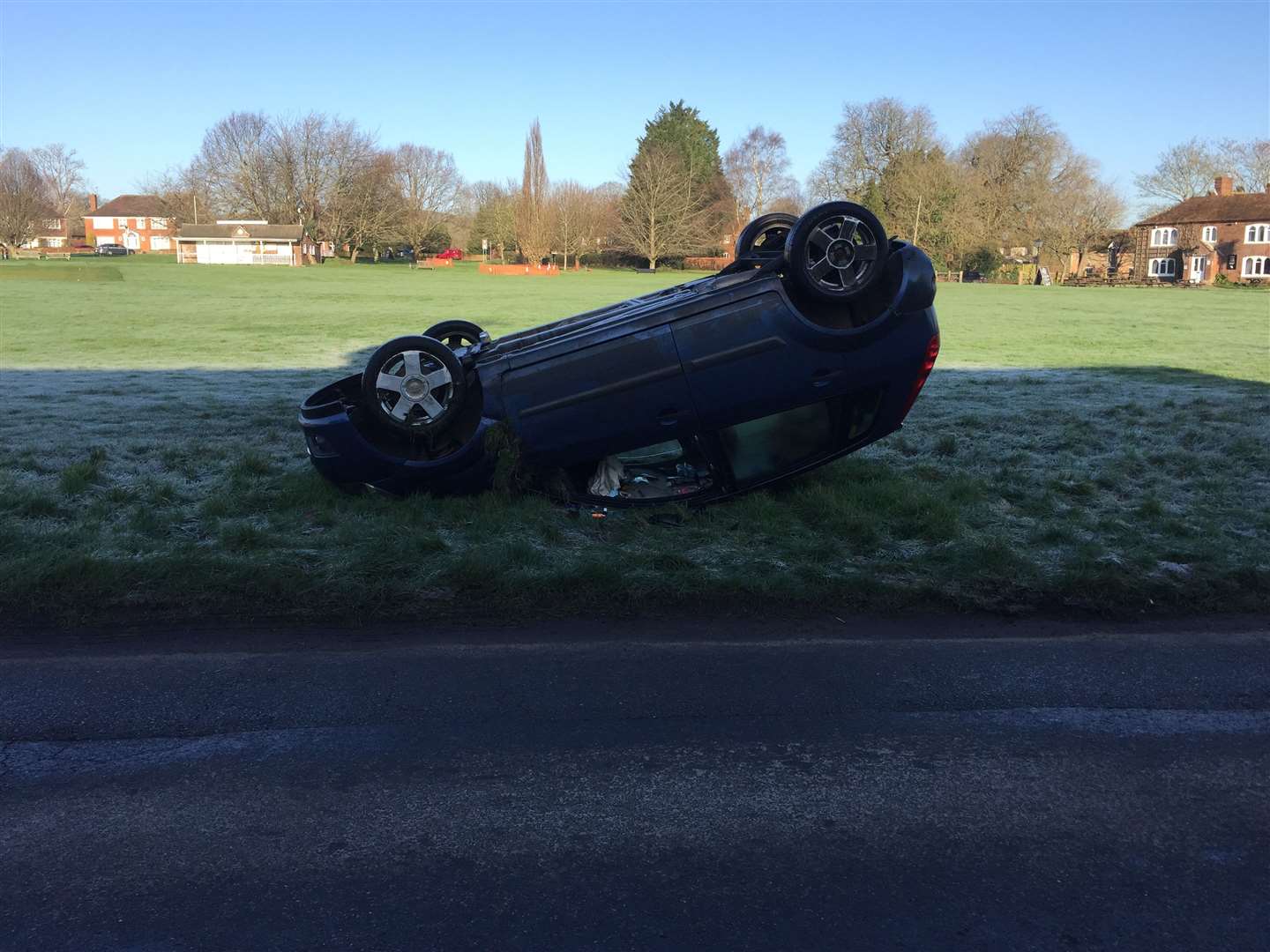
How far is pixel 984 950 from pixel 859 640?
7.55ft

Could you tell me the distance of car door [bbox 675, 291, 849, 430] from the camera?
644 cm

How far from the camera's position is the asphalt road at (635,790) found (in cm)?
282

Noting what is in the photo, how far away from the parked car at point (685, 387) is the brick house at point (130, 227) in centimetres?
17071

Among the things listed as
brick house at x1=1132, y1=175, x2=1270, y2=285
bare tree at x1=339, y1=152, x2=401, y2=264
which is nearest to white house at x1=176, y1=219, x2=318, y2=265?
bare tree at x1=339, y1=152, x2=401, y2=264

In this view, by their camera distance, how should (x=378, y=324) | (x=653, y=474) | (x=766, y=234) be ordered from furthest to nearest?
(x=378, y=324) → (x=766, y=234) → (x=653, y=474)

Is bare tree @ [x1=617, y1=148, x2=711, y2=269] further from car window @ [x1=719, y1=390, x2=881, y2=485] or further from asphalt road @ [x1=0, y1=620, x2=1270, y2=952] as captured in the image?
asphalt road @ [x1=0, y1=620, x2=1270, y2=952]

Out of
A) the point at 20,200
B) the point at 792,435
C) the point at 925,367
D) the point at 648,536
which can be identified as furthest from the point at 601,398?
the point at 20,200

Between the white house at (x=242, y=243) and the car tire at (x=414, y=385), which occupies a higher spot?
the white house at (x=242, y=243)

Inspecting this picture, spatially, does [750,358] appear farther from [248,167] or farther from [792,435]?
[248,167]

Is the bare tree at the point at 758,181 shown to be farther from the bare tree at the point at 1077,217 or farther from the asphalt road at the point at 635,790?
the asphalt road at the point at 635,790

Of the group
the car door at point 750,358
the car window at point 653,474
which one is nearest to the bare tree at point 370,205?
the car window at point 653,474

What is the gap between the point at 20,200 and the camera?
361 ft

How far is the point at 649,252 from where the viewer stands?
9462 cm

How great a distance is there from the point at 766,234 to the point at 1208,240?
95319 millimetres
